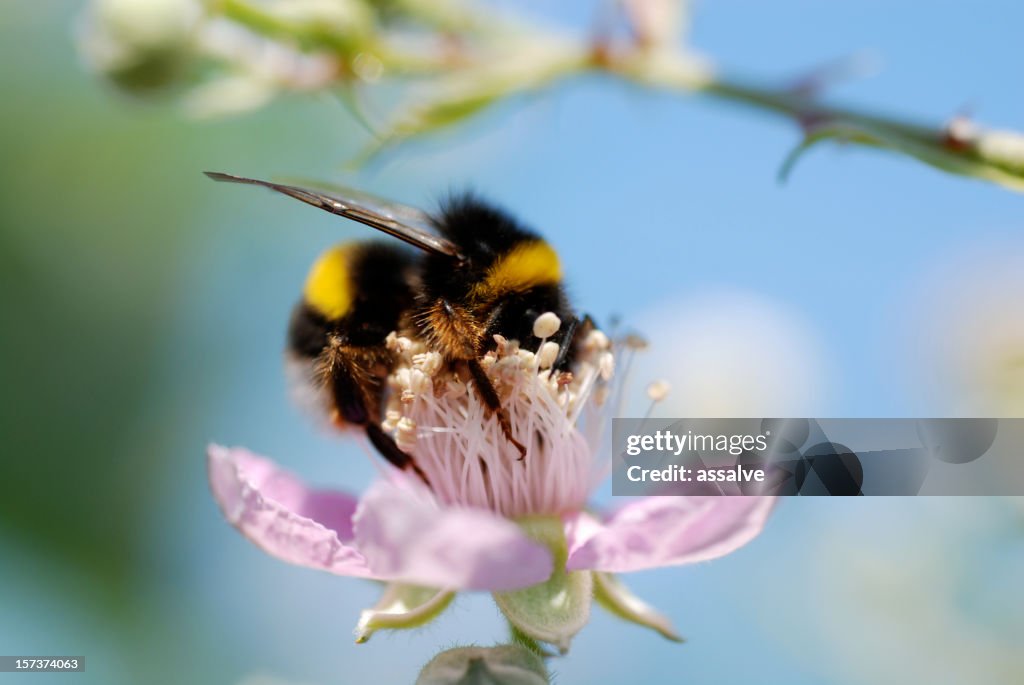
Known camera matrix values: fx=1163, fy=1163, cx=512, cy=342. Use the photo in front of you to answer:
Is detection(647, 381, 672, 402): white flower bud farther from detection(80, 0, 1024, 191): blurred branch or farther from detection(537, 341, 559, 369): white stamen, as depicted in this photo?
detection(80, 0, 1024, 191): blurred branch

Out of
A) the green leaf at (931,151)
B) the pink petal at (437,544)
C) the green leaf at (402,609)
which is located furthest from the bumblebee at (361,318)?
the green leaf at (931,151)

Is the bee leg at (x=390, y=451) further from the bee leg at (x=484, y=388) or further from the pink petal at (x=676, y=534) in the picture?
the pink petal at (x=676, y=534)

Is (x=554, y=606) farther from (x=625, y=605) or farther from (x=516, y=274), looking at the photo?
(x=516, y=274)

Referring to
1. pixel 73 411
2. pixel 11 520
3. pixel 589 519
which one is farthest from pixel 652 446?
pixel 73 411

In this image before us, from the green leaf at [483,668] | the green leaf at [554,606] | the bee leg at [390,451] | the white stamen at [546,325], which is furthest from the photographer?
the bee leg at [390,451]

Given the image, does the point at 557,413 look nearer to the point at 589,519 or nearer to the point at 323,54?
the point at 589,519

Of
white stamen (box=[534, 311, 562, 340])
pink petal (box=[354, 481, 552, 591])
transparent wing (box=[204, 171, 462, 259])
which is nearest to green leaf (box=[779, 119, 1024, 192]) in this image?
white stamen (box=[534, 311, 562, 340])

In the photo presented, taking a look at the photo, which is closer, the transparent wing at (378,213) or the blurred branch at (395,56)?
the transparent wing at (378,213)

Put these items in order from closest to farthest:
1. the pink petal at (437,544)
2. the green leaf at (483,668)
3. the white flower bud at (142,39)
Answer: the pink petal at (437,544), the green leaf at (483,668), the white flower bud at (142,39)
